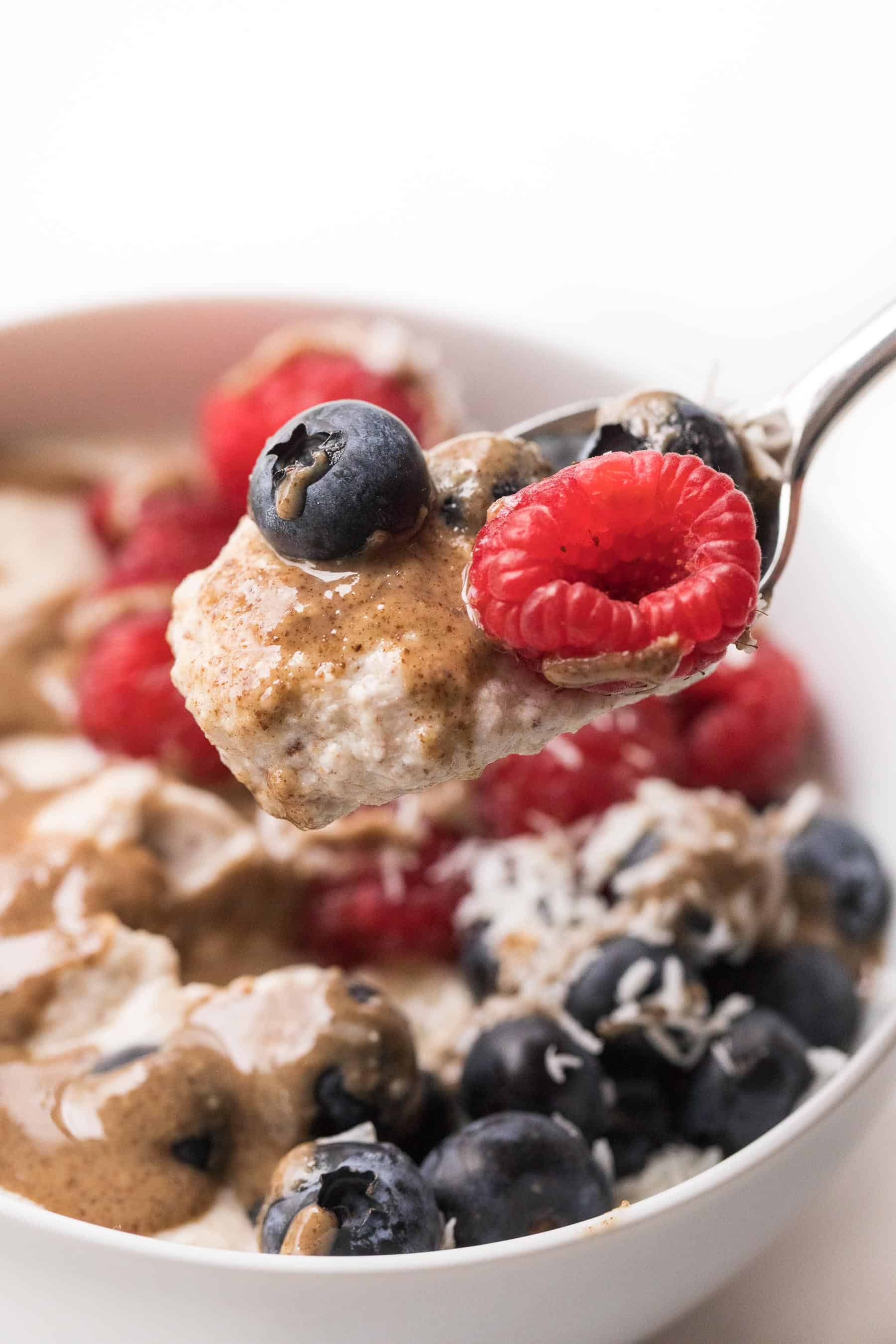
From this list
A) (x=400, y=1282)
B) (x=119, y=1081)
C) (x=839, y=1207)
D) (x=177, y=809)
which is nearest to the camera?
(x=400, y=1282)

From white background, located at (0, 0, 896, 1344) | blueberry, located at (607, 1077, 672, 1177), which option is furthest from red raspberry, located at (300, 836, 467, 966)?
white background, located at (0, 0, 896, 1344)

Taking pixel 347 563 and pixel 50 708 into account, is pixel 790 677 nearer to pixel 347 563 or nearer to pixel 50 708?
pixel 347 563

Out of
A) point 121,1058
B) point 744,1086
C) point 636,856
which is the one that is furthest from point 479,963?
point 121,1058

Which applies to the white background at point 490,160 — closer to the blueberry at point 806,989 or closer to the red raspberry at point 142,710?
the red raspberry at point 142,710

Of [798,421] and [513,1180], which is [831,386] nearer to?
[798,421]

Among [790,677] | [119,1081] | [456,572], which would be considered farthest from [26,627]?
[790,677]

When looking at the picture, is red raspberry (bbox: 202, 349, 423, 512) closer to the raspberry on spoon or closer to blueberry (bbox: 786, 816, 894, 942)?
the raspberry on spoon
